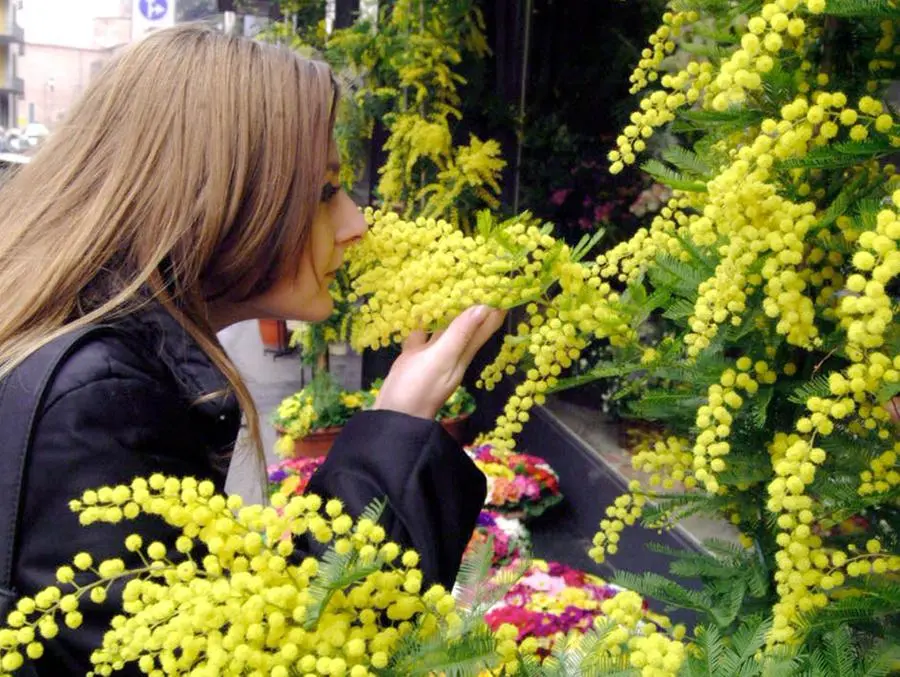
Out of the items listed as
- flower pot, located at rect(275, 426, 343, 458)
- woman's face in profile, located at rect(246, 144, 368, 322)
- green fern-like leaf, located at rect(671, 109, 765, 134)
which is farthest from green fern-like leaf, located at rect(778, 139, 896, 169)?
flower pot, located at rect(275, 426, 343, 458)

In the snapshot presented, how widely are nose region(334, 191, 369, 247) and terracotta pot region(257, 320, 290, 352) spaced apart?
25.3ft

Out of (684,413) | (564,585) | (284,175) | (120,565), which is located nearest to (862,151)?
(684,413)

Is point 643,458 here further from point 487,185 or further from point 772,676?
point 487,185

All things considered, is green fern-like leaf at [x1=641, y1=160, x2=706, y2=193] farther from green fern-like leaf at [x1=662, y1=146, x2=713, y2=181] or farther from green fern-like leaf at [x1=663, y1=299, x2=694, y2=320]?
green fern-like leaf at [x1=663, y1=299, x2=694, y2=320]

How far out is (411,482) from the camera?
1.35 metres

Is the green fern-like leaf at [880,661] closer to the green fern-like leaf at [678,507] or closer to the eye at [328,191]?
the green fern-like leaf at [678,507]

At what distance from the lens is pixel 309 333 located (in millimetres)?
5621

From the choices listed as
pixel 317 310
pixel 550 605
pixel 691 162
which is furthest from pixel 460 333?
pixel 550 605

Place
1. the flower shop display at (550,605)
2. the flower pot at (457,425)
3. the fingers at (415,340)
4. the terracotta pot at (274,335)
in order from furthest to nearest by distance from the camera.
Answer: the terracotta pot at (274,335), the flower pot at (457,425), the flower shop display at (550,605), the fingers at (415,340)

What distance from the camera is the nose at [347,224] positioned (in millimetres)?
1542

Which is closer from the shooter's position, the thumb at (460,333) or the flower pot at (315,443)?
the thumb at (460,333)

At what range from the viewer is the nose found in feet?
5.06

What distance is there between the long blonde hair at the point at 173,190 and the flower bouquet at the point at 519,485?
2.84 metres

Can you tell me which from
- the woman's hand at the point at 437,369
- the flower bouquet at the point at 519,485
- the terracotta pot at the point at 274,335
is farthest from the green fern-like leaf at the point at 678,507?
the terracotta pot at the point at 274,335
